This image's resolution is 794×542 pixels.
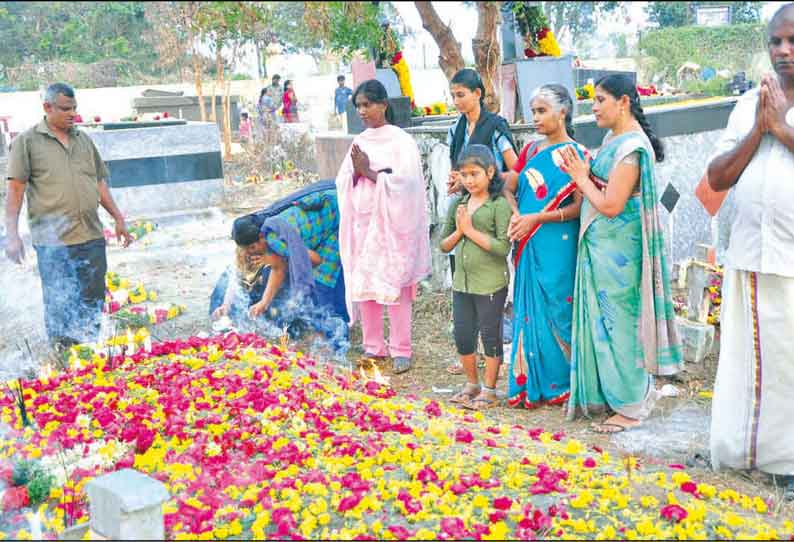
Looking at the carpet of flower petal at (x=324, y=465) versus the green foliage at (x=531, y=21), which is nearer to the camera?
the carpet of flower petal at (x=324, y=465)

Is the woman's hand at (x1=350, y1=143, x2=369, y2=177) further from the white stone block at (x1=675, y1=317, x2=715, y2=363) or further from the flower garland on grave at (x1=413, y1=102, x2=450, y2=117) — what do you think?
the flower garland on grave at (x1=413, y1=102, x2=450, y2=117)

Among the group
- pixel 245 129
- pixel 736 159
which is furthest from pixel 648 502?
pixel 245 129

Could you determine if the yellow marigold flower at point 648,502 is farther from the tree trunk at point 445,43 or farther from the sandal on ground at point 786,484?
the tree trunk at point 445,43

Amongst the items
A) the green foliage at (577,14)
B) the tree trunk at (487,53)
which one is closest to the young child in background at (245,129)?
the green foliage at (577,14)

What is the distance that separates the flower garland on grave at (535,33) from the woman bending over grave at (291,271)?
8.19ft

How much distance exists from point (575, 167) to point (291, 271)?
227cm

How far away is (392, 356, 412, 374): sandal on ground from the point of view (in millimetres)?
6391

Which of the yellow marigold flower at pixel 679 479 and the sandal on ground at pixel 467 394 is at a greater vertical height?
the yellow marigold flower at pixel 679 479

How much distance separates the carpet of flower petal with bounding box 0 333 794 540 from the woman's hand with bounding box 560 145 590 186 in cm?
135

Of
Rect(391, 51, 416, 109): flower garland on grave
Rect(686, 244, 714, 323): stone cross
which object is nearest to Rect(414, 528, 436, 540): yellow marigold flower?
Rect(686, 244, 714, 323): stone cross

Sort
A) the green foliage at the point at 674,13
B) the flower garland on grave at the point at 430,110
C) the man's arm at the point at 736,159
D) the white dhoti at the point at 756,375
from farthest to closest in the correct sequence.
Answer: the green foliage at the point at 674,13, the flower garland on grave at the point at 430,110, the white dhoti at the point at 756,375, the man's arm at the point at 736,159

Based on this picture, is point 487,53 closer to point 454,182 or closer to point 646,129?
point 454,182

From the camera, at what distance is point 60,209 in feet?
21.0

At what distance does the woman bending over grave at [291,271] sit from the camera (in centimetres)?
629
